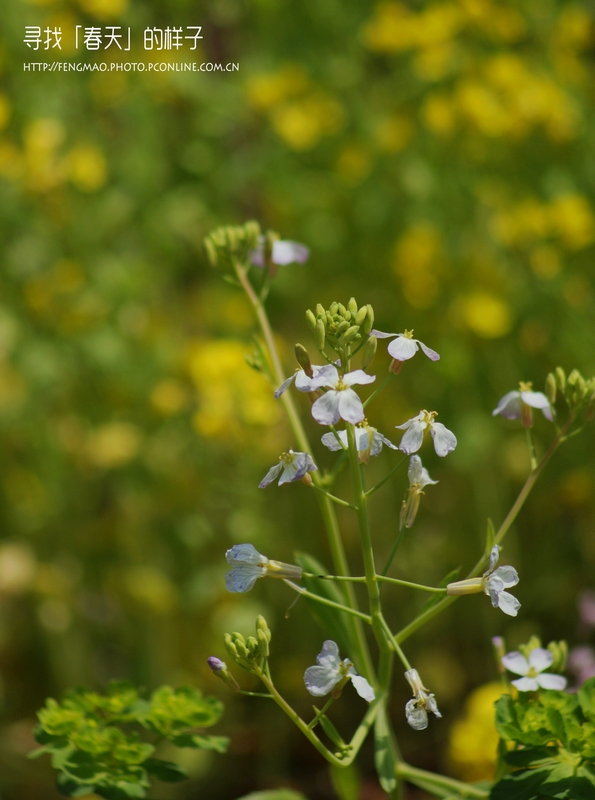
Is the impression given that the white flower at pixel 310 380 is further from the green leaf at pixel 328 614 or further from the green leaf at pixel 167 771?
the green leaf at pixel 167 771

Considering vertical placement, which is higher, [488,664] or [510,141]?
[510,141]

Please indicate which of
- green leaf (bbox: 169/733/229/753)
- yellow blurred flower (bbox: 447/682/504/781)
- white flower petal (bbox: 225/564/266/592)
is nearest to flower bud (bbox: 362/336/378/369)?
white flower petal (bbox: 225/564/266/592)

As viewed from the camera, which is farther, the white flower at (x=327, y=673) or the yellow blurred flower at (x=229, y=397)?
the yellow blurred flower at (x=229, y=397)

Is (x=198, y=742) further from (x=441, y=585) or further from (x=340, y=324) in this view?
(x=340, y=324)

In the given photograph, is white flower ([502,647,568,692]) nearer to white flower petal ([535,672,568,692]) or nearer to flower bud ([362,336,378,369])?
white flower petal ([535,672,568,692])

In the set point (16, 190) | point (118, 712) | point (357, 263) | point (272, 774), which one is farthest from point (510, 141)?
point (118, 712)

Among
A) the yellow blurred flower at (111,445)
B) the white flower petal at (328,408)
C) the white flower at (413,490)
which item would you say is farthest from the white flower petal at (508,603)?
the yellow blurred flower at (111,445)

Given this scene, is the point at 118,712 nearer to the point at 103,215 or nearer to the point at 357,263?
the point at 103,215
